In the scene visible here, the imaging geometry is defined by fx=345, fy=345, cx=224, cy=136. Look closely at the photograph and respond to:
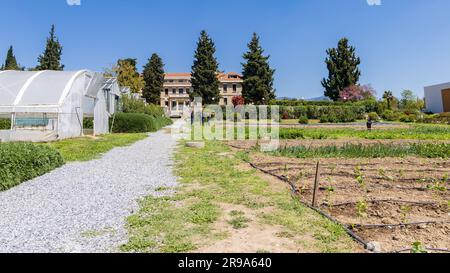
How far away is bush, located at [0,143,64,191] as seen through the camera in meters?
6.82

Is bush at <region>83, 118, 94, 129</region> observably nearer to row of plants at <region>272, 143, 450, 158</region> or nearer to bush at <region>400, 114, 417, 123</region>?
row of plants at <region>272, 143, 450, 158</region>

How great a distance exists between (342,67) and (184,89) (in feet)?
114

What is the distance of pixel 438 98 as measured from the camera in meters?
51.0

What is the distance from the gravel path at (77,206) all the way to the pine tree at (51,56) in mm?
53065

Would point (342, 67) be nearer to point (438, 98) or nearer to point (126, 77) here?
point (438, 98)

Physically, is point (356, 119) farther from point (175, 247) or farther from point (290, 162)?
point (175, 247)

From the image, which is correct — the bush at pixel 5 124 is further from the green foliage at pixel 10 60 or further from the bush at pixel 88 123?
the green foliage at pixel 10 60

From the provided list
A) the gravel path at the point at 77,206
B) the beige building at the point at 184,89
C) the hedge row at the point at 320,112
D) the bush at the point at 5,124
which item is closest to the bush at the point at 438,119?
the hedge row at the point at 320,112

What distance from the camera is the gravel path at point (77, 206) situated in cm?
390

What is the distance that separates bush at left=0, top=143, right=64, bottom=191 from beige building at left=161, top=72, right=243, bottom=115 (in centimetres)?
6489

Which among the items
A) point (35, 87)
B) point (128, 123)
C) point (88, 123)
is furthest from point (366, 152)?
point (128, 123)

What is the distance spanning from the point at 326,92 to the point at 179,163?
56982 millimetres

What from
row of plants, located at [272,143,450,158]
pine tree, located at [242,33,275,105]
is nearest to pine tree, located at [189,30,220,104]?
pine tree, located at [242,33,275,105]

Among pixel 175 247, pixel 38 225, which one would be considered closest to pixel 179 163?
pixel 38 225
